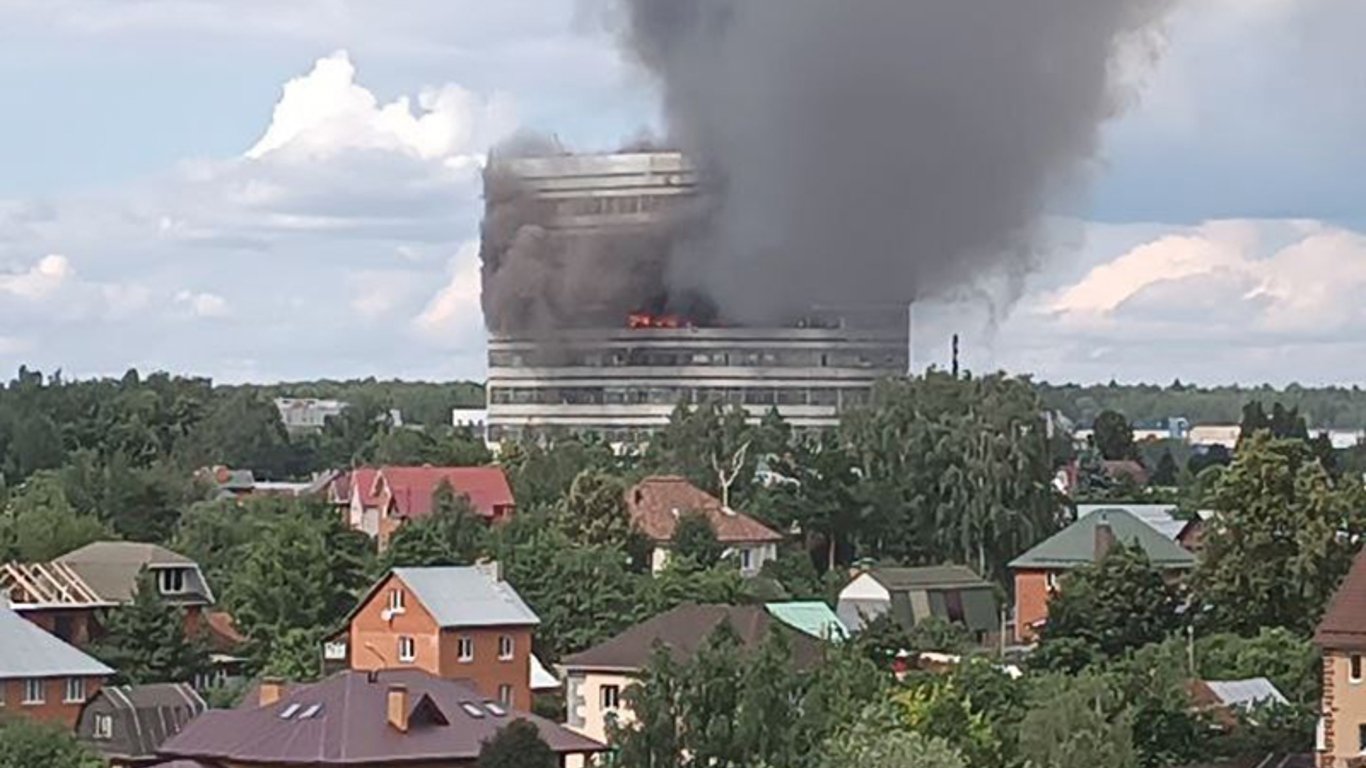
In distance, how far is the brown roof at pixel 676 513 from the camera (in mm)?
88625

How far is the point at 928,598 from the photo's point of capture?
7962 cm

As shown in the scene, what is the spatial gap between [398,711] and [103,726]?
10140 millimetres

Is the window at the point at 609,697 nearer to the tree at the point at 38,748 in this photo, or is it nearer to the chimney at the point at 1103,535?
the tree at the point at 38,748

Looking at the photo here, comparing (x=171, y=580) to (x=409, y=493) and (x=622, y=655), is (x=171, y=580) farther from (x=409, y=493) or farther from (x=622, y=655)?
(x=409, y=493)

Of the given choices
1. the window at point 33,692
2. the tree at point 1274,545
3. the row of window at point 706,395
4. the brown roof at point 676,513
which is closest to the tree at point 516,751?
the window at point 33,692

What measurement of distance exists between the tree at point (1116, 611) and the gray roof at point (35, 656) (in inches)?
765

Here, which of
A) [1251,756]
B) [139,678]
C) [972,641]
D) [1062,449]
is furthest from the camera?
[1062,449]

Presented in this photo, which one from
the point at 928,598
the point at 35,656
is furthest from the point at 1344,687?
the point at 928,598

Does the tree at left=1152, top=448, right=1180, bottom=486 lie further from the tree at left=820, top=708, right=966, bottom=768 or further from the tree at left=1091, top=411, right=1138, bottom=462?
the tree at left=820, top=708, right=966, bottom=768

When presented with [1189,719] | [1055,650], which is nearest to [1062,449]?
[1055,650]

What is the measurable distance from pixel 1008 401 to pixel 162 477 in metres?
28.8

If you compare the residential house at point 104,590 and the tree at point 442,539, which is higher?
the tree at point 442,539

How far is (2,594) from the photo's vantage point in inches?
2448

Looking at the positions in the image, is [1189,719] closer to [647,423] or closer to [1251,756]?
[1251,756]
